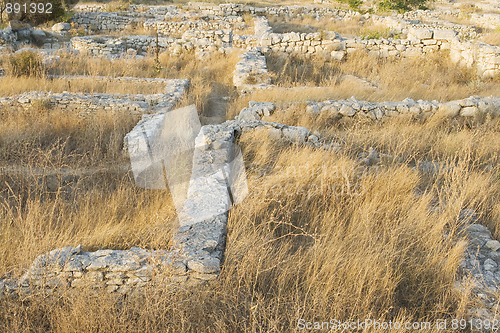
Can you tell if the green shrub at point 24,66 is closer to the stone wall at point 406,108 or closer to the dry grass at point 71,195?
the dry grass at point 71,195

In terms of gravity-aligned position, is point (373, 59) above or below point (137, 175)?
above

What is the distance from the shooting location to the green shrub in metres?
9.05

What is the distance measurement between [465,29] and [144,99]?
17038 millimetres

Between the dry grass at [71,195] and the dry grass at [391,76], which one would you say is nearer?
the dry grass at [71,195]

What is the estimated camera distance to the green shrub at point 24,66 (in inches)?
356

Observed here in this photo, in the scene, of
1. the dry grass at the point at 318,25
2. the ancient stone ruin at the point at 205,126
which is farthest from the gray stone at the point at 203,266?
the dry grass at the point at 318,25

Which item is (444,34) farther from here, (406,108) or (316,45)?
(406,108)

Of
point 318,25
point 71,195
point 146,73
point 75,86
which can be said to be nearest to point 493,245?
point 71,195

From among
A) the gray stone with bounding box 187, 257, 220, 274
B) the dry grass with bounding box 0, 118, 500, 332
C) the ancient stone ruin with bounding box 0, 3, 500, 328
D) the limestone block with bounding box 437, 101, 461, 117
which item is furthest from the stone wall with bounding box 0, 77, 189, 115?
the limestone block with bounding box 437, 101, 461, 117

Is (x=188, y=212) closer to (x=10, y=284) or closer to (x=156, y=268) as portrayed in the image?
(x=156, y=268)

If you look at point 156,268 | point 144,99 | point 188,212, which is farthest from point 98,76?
point 156,268

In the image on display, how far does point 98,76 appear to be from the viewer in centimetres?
916

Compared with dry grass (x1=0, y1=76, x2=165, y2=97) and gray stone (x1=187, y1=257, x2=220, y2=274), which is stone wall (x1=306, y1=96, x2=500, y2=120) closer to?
dry grass (x1=0, y1=76, x2=165, y2=97)

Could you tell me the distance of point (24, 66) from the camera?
30.1 feet
